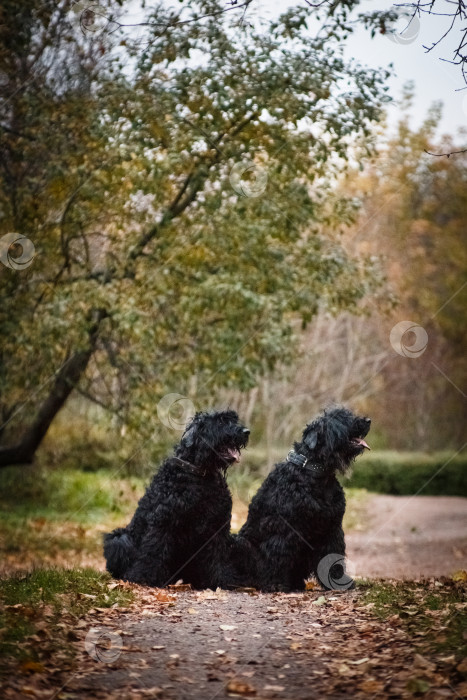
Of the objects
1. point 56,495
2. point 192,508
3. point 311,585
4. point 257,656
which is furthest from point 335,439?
point 56,495

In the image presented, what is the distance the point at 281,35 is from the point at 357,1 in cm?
112

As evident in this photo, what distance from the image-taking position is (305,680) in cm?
441

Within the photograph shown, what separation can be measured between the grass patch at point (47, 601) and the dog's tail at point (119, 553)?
130 mm

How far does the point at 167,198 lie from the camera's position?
424 inches

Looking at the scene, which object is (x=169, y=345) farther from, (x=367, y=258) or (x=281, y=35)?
Answer: (x=281, y=35)

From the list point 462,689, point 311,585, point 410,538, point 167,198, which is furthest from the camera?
point 410,538

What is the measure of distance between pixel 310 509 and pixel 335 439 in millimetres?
636

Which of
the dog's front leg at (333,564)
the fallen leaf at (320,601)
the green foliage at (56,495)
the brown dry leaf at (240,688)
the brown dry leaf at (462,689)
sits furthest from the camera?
the green foliage at (56,495)

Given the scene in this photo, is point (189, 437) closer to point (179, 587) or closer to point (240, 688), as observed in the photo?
point (179, 587)

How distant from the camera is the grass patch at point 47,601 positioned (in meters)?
4.74

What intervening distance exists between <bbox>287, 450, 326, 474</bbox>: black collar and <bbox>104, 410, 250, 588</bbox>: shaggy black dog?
0.46m

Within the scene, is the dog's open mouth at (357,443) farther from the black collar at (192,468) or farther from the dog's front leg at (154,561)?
the dog's front leg at (154,561)

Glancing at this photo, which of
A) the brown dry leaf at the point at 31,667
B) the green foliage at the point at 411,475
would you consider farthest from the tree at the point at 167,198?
the green foliage at the point at 411,475

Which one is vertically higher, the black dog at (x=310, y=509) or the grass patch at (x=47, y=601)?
the black dog at (x=310, y=509)
